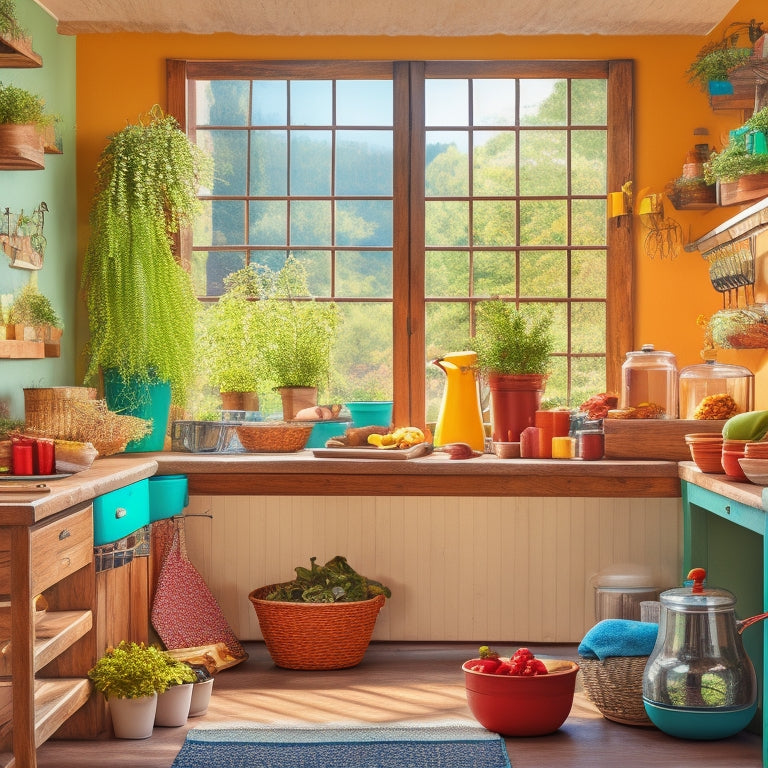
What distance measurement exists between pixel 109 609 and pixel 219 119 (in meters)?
2.63

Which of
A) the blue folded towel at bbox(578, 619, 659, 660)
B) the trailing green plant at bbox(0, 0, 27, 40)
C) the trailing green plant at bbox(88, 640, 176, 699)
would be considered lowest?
the trailing green plant at bbox(88, 640, 176, 699)

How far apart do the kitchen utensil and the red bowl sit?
0.30 m

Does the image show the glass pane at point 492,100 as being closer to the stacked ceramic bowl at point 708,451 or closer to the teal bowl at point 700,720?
the stacked ceramic bowl at point 708,451

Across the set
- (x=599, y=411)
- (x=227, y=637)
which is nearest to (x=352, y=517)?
(x=227, y=637)

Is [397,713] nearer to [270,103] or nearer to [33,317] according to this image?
[33,317]

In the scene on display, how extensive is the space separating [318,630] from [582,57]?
303 centimetres

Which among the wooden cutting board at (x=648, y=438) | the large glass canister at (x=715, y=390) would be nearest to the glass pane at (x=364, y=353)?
the wooden cutting board at (x=648, y=438)

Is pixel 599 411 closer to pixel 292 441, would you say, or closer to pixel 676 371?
pixel 676 371

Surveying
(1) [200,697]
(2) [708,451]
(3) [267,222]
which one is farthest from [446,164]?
(1) [200,697]

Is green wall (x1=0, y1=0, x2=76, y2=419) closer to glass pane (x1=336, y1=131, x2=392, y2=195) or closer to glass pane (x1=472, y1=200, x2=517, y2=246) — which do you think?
glass pane (x1=336, y1=131, x2=392, y2=195)

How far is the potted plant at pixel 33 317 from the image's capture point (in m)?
4.30

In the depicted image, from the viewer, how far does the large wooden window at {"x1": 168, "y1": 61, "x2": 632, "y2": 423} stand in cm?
521

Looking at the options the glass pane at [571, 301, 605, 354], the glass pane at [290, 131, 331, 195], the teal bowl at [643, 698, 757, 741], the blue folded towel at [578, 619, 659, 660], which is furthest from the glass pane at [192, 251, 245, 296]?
the teal bowl at [643, 698, 757, 741]

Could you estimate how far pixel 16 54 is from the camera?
365 cm
